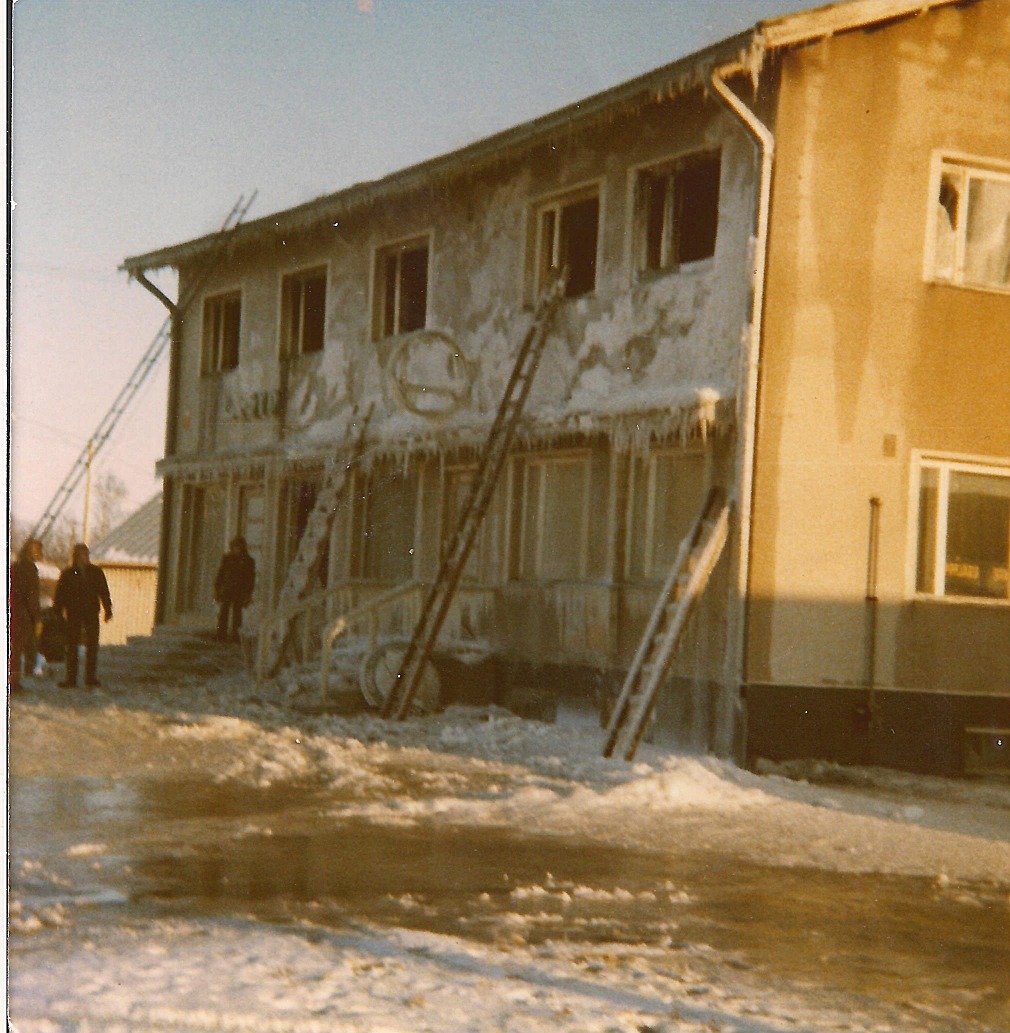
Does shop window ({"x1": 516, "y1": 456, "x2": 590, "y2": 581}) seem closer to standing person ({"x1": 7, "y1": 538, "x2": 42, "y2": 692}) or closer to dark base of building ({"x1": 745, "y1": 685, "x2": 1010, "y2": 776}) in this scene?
dark base of building ({"x1": 745, "y1": 685, "x2": 1010, "y2": 776})

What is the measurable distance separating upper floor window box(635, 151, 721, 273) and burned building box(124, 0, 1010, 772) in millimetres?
29

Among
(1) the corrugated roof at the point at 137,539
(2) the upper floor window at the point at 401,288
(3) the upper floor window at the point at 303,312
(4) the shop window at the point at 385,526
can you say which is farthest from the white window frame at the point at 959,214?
(1) the corrugated roof at the point at 137,539

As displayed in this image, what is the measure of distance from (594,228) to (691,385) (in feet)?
8.97

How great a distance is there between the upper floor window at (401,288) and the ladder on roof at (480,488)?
7.82 ft

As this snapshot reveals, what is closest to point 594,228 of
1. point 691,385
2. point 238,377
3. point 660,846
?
point 691,385

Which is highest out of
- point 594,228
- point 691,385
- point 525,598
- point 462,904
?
point 594,228

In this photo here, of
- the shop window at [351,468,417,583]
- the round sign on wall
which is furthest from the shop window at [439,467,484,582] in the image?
the round sign on wall

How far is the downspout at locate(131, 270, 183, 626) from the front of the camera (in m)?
20.3

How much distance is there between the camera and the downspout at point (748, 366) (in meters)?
12.5

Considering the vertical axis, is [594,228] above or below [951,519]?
above

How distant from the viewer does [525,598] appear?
52.1 ft

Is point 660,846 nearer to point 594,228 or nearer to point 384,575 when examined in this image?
A: point 594,228

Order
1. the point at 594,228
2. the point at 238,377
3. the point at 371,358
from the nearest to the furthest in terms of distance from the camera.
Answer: the point at 594,228 < the point at 371,358 < the point at 238,377

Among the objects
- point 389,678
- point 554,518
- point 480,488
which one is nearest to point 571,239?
point 480,488
